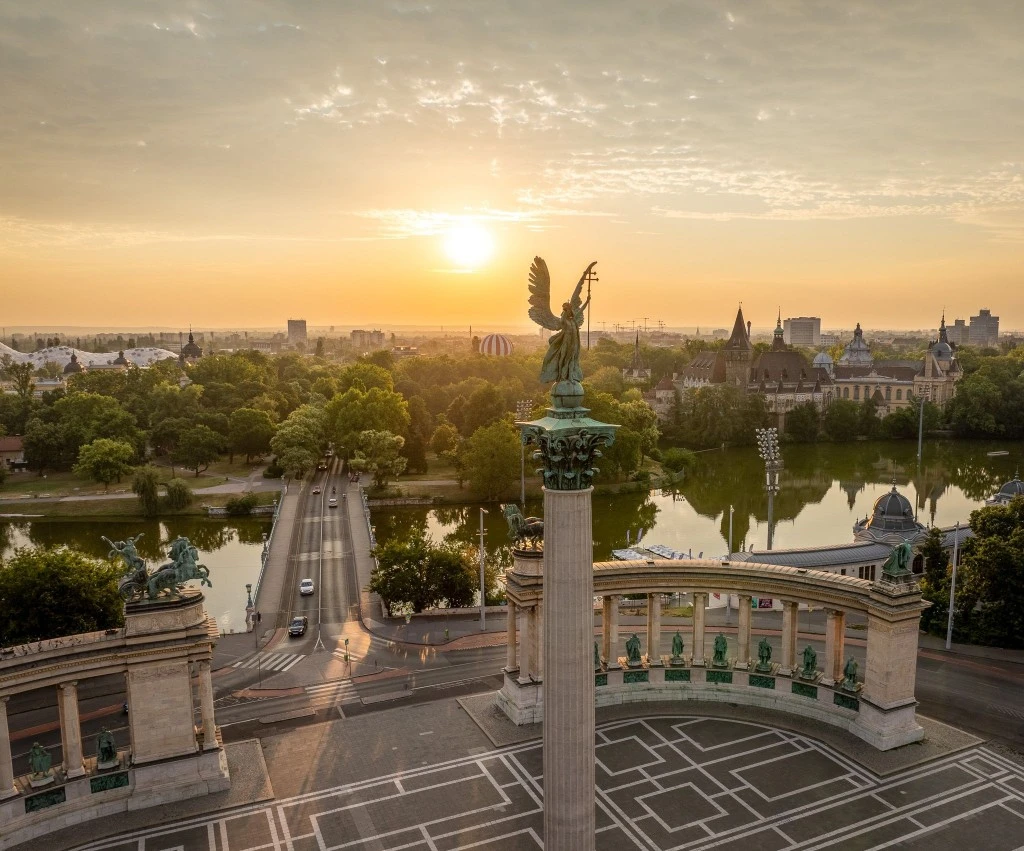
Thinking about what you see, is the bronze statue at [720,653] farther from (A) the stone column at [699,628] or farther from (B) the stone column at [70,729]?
(B) the stone column at [70,729]

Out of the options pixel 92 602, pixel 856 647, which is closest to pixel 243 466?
pixel 92 602


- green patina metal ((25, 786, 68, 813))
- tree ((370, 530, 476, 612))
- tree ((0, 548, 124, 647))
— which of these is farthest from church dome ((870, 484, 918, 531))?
green patina metal ((25, 786, 68, 813))

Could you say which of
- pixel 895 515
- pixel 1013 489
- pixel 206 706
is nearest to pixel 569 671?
pixel 206 706

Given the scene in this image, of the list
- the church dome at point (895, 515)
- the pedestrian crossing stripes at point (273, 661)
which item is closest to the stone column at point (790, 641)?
the pedestrian crossing stripes at point (273, 661)

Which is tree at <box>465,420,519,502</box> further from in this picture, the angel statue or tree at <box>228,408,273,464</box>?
the angel statue

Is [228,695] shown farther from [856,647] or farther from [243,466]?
[243,466]
